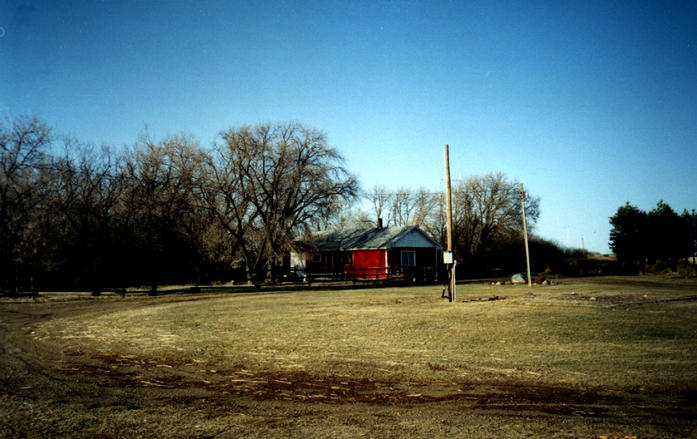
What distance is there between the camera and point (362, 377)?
22.7 ft

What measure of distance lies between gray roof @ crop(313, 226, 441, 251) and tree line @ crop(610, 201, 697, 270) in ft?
76.5

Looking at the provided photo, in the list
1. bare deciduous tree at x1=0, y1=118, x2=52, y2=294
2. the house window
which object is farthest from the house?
bare deciduous tree at x1=0, y1=118, x2=52, y2=294

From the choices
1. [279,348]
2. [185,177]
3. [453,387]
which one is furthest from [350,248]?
[453,387]

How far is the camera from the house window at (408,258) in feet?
146

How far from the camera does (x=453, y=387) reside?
628 centimetres

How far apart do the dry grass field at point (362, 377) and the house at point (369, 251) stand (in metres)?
28.8

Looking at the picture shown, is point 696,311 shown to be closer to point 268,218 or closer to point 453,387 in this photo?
point 453,387

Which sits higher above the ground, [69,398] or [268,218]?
[268,218]

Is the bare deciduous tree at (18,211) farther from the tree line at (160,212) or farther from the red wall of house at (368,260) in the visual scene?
the red wall of house at (368,260)

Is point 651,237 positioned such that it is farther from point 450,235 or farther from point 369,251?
point 450,235

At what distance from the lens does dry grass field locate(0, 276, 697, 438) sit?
4.71 meters

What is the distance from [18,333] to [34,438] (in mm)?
9529

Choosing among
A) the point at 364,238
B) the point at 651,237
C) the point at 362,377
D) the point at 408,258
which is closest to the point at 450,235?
the point at 362,377

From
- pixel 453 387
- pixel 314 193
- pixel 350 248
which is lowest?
pixel 453 387
